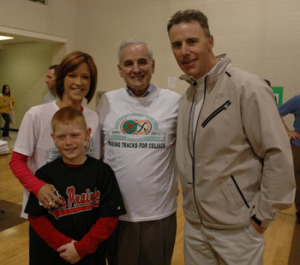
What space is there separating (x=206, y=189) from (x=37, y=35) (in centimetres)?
673

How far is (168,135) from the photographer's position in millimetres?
1721

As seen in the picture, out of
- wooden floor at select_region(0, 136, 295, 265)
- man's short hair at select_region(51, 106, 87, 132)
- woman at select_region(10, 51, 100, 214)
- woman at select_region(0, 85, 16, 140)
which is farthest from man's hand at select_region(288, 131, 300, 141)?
woman at select_region(0, 85, 16, 140)

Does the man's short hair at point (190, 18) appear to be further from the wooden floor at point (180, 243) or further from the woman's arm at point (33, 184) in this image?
the wooden floor at point (180, 243)

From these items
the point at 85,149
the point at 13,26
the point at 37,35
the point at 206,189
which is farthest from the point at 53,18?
the point at 206,189

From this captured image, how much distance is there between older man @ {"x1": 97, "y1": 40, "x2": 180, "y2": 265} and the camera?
1663 mm

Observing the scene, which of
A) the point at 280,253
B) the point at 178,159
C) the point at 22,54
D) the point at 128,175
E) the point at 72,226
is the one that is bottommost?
the point at 280,253

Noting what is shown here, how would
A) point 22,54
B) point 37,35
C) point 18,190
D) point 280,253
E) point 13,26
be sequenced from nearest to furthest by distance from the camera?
point 280,253 → point 18,190 → point 13,26 → point 37,35 → point 22,54

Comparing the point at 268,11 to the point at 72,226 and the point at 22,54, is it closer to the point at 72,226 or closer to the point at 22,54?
the point at 72,226

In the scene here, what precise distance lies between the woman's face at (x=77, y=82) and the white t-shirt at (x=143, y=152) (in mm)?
240

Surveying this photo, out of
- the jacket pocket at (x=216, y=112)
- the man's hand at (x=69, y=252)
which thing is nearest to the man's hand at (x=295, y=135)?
the jacket pocket at (x=216, y=112)

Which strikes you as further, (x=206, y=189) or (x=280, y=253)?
(x=280, y=253)

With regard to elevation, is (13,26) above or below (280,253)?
above

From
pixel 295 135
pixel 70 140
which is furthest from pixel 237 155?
pixel 295 135

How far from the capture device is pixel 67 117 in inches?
58.7
